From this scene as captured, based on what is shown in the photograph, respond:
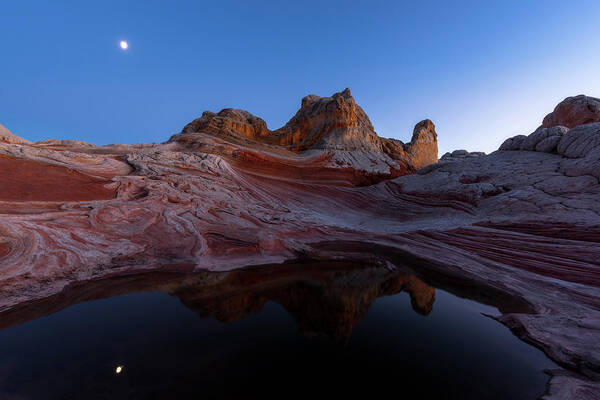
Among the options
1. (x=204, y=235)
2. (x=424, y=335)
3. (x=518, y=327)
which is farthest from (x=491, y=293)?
(x=204, y=235)

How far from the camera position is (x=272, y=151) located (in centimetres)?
1773

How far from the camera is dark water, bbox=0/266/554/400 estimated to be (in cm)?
259

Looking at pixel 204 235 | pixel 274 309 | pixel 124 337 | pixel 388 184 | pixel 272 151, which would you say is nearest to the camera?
pixel 124 337

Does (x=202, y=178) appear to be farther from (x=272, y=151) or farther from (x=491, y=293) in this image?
(x=491, y=293)

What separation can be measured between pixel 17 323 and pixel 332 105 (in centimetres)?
2103

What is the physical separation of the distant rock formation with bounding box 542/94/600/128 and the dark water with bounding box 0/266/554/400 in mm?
24110

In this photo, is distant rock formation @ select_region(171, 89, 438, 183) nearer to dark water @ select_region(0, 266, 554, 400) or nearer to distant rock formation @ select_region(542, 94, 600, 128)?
distant rock formation @ select_region(542, 94, 600, 128)

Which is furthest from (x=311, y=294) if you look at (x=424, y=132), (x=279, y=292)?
(x=424, y=132)

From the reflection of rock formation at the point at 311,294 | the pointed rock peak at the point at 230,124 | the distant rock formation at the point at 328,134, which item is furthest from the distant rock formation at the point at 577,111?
the pointed rock peak at the point at 230,124

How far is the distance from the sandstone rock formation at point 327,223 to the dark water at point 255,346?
73 centimetres

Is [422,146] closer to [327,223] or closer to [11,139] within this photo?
[327,223]

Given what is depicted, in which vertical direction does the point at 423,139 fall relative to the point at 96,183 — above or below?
above

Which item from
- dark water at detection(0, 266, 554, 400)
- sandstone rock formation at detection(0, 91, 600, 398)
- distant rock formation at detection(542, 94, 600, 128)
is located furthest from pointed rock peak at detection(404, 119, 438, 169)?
dark water at detection(0, 266, 554, 400)

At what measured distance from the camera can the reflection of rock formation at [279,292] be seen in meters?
3.97
